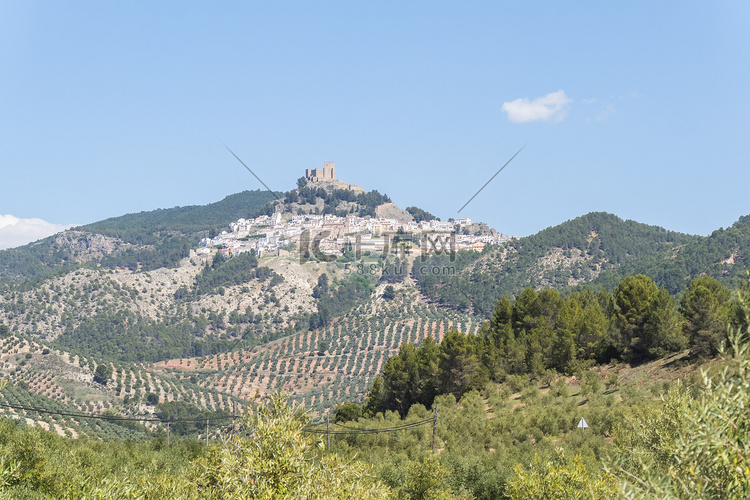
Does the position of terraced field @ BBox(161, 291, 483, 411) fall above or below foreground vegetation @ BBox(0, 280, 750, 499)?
Answer: below

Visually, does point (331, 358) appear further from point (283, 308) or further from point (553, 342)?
point (553, 342)

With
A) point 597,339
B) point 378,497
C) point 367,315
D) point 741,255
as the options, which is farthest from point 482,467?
point 367,315

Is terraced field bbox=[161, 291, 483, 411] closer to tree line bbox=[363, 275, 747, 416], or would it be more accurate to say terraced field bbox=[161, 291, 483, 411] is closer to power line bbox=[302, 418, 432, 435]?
tree line bbox=[363, 275, 747, 416]

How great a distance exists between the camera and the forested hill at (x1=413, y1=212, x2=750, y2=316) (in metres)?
110

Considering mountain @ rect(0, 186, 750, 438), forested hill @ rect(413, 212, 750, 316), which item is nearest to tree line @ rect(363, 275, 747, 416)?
mountain @ rect(0, 186, 750, 438)

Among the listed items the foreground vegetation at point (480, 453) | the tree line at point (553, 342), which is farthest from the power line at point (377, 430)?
the tree line at point (553, 342)

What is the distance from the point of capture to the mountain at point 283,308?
9025cm

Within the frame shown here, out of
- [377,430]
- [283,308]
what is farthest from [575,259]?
[377,430]

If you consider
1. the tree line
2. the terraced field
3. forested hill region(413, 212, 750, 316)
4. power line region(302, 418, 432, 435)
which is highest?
forested hill region(413, 212, 750, 316)

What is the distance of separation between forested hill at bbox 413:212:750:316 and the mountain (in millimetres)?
442

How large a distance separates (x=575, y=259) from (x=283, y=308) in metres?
75.2

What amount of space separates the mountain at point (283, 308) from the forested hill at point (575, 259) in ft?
1.45

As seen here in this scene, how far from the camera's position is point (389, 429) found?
3619cm

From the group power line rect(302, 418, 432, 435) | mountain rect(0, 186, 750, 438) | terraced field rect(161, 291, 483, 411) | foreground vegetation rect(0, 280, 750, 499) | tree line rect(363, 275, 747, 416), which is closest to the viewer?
foreground vegetation rect(0, 280, 750, 499)
